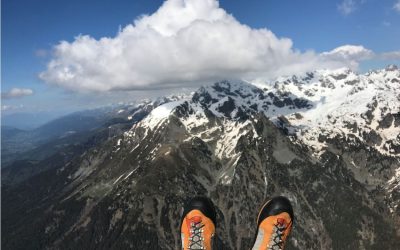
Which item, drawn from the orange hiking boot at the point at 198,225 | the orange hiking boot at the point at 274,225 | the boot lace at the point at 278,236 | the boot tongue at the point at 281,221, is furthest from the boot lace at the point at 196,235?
the boot tongue at the point at 281,221

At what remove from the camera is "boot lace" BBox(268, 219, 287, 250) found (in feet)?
95.9

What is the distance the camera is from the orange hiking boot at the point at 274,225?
96.2 ft

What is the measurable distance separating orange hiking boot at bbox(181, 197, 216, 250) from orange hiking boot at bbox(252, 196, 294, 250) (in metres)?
3.53

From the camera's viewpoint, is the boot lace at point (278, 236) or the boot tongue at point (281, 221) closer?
the boot lace at point (278, 236)

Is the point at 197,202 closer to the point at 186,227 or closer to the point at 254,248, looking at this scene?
the point at 186,227

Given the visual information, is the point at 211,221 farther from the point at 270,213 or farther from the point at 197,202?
the point at 270,213

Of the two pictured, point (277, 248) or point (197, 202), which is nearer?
point (277, 248)

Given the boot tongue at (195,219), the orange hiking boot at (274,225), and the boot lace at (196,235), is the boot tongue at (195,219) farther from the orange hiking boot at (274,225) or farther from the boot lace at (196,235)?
the orange hiking boot at (274,225)

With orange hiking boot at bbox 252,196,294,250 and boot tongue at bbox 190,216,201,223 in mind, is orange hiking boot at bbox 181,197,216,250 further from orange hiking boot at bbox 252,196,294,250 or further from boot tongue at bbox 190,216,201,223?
orange hiking boot at bbox 252,196,294,250

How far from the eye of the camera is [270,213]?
98.7 feet

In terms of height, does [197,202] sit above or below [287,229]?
above

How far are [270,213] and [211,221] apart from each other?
15.0 ft

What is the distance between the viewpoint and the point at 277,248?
2931 centimetres

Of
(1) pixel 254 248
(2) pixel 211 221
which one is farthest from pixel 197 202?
(1) pixel 254 248
